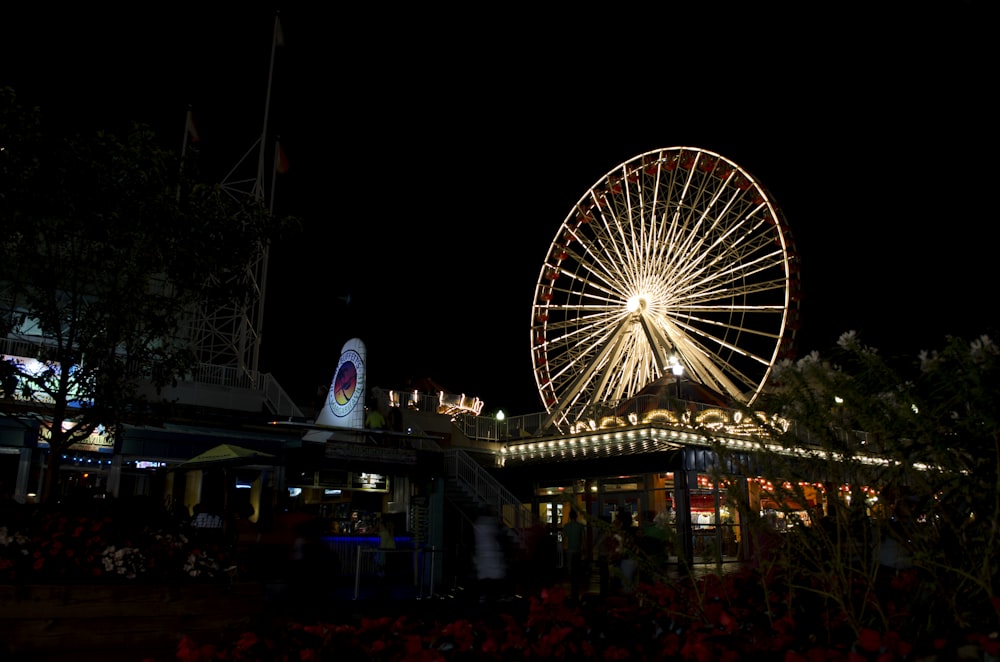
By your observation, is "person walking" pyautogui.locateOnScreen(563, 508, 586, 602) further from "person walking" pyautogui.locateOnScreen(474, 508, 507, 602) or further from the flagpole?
the flagpole

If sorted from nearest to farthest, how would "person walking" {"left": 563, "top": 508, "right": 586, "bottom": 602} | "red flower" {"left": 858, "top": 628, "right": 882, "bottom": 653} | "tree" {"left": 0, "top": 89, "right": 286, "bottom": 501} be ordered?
"red flower" {"left": 858, "top": 628, "right": 882, "bottom": 653}
"tree" {"left": 0, "top": 89, "right": 286, "bottom": 501}
"person walking" {"left": 563, "top": 508, "right": 586, "bottom": 602}

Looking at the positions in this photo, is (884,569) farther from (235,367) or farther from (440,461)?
(235,367)

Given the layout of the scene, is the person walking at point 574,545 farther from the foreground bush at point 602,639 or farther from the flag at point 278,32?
the flag at point 278,32

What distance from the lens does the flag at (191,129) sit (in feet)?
89.4

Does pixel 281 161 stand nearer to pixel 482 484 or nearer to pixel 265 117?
pixel 265 117

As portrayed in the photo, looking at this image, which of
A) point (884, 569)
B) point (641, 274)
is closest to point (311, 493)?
point (641, 274)

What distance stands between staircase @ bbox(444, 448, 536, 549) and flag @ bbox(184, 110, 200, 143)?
14.8 m

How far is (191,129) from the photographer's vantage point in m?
27.4

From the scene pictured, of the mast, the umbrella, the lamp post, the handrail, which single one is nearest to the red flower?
the umbrella

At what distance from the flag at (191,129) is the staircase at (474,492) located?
48.6 feet

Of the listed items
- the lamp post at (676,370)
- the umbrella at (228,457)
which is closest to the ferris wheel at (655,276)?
the lamp post at (676,370)

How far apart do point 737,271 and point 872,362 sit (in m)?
24.1

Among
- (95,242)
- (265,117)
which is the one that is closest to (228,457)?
(95,242)

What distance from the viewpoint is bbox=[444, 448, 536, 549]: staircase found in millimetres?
19469
